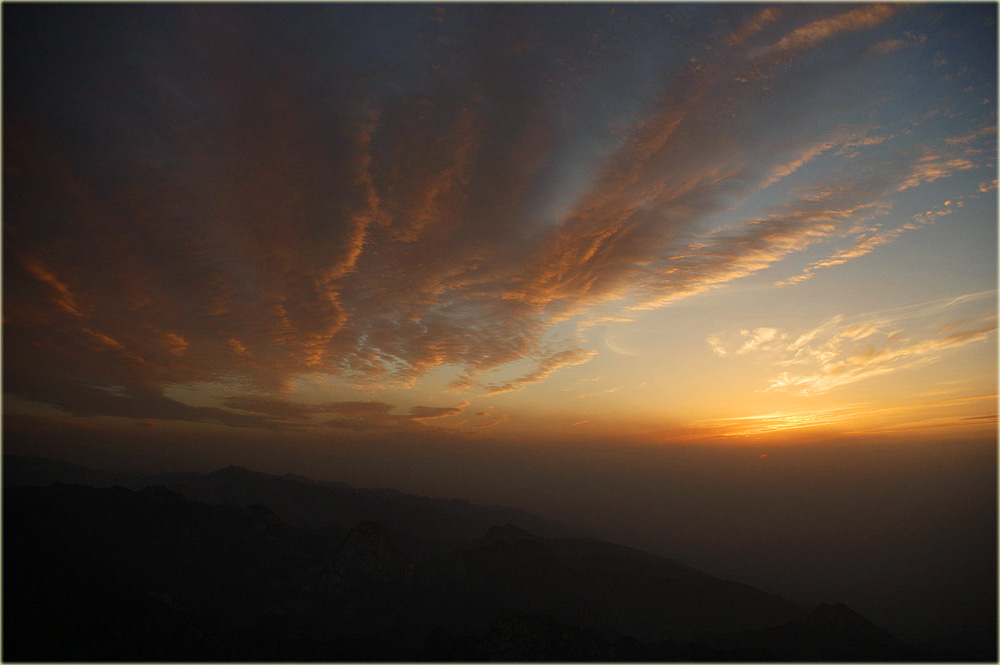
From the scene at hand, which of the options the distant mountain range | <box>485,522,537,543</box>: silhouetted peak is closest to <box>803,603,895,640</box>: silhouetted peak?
the distant mountain range

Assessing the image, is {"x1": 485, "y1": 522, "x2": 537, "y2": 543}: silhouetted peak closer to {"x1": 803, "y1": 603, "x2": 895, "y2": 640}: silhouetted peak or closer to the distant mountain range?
the distant mountain range

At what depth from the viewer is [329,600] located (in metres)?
86.2

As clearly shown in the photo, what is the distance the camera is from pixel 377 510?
638ft

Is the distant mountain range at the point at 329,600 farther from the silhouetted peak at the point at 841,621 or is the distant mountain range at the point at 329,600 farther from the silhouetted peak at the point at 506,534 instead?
the silhouetted peak at the point at 506,534

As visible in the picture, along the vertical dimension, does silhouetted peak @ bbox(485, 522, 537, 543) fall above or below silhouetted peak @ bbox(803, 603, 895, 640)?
below

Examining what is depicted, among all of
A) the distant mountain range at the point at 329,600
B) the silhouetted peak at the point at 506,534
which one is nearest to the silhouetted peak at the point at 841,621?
the distant mountain range at the point at 329,600

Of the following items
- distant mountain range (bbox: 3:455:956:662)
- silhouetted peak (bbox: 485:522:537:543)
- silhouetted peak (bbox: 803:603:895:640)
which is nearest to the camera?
distant mountain range (bbox: 3:455:956:662)

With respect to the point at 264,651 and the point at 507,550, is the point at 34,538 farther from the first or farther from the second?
the point at 507,550

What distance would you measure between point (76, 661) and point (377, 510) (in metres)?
164

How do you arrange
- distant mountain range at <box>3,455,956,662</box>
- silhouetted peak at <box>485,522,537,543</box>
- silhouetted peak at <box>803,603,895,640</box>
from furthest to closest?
silhouetted peak at <box>485,522,537,543</box> < silhouetted peak at <box>803,603,895,640</box> < distant mountain range at <box>3,455,956,662</box>

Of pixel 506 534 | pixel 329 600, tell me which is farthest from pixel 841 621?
pixel 506 534

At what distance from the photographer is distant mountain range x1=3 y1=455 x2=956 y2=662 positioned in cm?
4897

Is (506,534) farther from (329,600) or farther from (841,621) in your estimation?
(841,621)

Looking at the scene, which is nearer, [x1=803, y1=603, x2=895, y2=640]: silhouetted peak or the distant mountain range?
the distant mountain range
